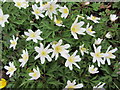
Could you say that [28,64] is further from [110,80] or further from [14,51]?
[110,80]

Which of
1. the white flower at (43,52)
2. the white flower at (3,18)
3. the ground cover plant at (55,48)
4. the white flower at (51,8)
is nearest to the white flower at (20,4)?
the ground cover plant at (55,48)

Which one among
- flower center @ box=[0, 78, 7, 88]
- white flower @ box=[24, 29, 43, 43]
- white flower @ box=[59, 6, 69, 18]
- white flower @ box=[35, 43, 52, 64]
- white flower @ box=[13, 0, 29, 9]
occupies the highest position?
white flower @ box=[13, 0, 29, 9]

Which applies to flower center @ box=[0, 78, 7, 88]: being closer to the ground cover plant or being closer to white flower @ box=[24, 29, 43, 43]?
the ground cover plant

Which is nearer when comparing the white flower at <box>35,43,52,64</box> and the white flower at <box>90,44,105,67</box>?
the white flower at <box>35,43,52,64</box>

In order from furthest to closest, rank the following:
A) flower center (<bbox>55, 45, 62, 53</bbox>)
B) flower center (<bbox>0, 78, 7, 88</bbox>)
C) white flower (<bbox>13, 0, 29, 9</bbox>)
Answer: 1. flower center (<bbox>0, 78, 7, 88</bbox>)
2. white flower (<bbox>13, 0, 29, 9</bbox>)
3. flower center (<bbox>55, 45, 62, 53</bbox>)

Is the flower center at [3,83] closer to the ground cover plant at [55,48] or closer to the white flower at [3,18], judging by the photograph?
the ground cover plant at [55,48]

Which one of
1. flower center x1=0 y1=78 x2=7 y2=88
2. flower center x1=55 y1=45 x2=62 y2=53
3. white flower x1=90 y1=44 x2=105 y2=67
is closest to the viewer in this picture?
flower center x1=55 y1=45 x2=62 y2=53

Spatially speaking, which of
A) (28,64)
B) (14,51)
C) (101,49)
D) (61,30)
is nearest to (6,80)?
(14,51)

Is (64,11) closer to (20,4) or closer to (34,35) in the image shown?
(34,35)

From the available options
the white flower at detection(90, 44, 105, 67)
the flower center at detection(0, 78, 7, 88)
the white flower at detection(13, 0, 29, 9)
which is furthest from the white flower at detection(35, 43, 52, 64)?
the flower center at detection(0, 78, 7, 88)
